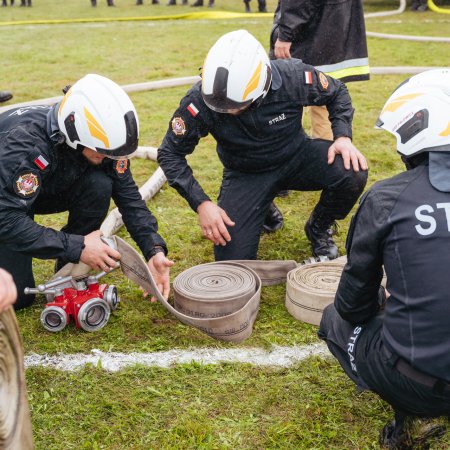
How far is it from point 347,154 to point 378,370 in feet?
7.16

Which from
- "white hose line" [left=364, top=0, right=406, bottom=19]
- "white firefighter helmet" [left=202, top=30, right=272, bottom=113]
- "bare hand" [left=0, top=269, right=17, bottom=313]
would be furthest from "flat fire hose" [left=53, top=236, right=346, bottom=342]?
"white hose line" [left=364, top=0, right=406, bottom=19]

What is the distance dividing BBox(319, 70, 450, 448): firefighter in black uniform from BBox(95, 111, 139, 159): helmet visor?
4.89 feet

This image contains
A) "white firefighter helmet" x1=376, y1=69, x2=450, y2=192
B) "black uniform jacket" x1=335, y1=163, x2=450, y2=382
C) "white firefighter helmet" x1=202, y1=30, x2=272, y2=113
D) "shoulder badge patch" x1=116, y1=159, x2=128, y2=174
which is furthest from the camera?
"shoulder badge patch" x1=116, y1=159, x2=128, y2=174

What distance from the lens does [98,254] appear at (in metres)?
3.86

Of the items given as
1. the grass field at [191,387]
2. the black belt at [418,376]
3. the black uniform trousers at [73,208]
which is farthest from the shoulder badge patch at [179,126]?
the black belt at [418,376]

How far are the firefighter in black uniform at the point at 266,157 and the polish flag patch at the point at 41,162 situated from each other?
1048 millimetres

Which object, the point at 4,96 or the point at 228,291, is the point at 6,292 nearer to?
the point at 228,291

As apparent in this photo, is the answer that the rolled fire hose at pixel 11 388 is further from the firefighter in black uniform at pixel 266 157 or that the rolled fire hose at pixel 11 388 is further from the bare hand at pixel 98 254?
the firefighter in black uniform at pixel 266 157

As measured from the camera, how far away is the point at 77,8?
79.4 ft

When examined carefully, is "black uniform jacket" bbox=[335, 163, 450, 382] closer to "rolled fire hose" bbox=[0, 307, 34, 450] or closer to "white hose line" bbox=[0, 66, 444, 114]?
"rolled fire hose" bbox=[0, 307, 34, 450]

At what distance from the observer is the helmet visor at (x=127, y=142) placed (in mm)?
3742

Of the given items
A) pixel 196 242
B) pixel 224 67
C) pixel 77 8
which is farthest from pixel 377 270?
pixel 77 8

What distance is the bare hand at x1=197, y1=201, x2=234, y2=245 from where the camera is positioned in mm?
4461

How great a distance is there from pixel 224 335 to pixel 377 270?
1329mm
